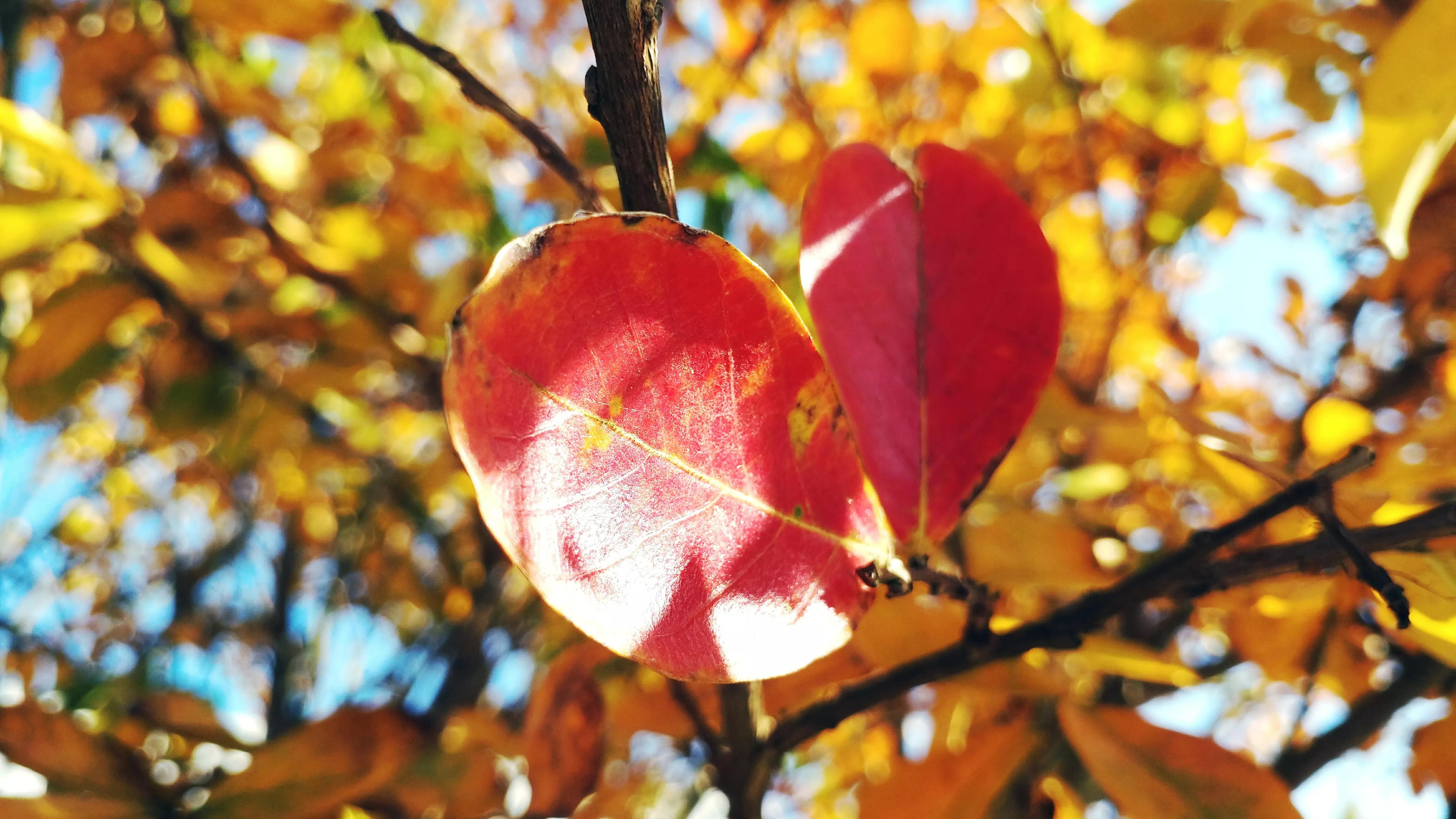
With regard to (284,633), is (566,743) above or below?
above

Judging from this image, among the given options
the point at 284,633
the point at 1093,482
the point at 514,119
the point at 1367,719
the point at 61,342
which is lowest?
the point at 284,633

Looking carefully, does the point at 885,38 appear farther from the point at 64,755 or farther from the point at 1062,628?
the point at 64,755

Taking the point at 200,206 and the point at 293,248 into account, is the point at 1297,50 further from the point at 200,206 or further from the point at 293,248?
the point at 200,206

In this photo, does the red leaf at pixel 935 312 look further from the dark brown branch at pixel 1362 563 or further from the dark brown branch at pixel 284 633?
the dark brown branch at pixel 284 633

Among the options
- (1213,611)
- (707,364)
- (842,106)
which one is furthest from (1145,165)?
(707,364)

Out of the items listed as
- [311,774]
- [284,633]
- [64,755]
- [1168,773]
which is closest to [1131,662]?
[1168,773]

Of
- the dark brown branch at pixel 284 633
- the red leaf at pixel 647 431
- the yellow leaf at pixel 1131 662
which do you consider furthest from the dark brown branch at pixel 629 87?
the dark brown branch at pixel 284 633
